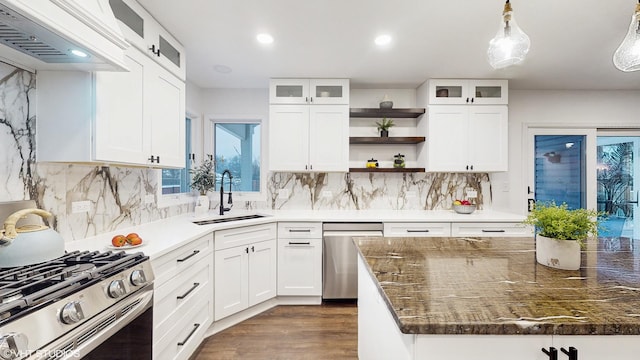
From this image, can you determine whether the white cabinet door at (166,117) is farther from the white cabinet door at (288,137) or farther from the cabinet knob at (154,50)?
the white cabinet door at (288,137)

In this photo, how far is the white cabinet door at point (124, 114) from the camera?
5.08ft

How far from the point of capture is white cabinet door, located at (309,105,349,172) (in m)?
3.30

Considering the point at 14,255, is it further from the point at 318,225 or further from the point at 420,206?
the point at 420,206

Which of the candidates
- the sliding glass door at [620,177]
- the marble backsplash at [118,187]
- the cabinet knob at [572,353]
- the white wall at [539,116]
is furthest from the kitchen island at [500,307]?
the sliding glass door at [620,177]

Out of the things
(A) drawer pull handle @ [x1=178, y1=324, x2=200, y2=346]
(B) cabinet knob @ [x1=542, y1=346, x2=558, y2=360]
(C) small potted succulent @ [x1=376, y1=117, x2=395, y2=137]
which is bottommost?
(A) drawer pull handle @ [x1=178, y1=324, x2=200, y2=346]

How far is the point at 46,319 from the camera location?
90 cm

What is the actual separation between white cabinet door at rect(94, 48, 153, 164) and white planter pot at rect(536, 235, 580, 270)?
2319 mm

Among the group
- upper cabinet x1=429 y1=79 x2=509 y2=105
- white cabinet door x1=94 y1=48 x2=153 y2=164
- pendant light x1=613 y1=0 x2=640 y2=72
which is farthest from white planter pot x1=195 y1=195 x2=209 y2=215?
pendant light x1=613 y1=0 x2=640 y2=72

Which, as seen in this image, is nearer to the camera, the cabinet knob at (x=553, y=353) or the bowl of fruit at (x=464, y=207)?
the cabinet knob at (x=553, y=353)

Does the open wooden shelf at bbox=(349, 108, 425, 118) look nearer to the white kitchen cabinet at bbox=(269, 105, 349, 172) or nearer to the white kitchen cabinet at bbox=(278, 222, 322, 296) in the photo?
the white kitchen cabinet at bbox=(269, 105, 349, 172)

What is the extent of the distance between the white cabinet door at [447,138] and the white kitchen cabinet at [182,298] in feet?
8.55

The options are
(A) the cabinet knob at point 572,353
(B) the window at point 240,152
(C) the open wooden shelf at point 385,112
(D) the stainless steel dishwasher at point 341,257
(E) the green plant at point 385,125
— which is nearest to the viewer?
(A) the cabinet knob at point 572,353

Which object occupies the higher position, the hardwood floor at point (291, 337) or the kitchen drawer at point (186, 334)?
the kitchen drawer at point (186, 334)

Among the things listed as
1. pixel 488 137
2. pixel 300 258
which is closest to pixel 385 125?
pixel 488 137
